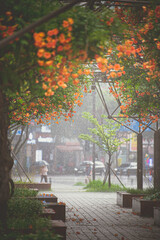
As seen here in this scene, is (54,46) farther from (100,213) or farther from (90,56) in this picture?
(100,213)

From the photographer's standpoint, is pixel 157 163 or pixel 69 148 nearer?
pixel 157 163

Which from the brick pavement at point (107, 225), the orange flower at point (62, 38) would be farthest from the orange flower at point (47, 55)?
the brick pavement at point (107, 225)

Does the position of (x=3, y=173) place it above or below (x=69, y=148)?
below

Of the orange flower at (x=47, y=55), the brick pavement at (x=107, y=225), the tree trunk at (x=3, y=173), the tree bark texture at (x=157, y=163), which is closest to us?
the orange flower at (x=47, y=55)

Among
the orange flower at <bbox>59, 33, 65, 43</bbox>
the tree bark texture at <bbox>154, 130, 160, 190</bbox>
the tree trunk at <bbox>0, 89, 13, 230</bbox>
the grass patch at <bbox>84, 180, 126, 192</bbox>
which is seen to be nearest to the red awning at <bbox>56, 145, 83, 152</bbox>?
the grass patch at <bbox>84, 180, 126, 192</bbox>

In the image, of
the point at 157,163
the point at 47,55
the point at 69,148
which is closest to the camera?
the point at 47,55

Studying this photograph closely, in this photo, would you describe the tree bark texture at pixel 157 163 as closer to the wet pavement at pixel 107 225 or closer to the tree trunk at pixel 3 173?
the wet pavement at pixel 107 225

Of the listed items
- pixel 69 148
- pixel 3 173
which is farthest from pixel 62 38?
pixel 69 148

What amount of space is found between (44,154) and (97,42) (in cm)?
4880

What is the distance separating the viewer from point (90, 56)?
490 cm

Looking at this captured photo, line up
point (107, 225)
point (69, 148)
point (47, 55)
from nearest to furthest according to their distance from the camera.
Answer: point (47, 55) < point (107, 225) < point (69, 148)

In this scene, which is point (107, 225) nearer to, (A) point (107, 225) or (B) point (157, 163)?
(A) point (107, 225)

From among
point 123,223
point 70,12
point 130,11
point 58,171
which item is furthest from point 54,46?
point 58,171

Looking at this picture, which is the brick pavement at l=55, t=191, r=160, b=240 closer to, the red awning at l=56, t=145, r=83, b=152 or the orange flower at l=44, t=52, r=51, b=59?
the orange flower at l=44, t=52, r=51, b=59
